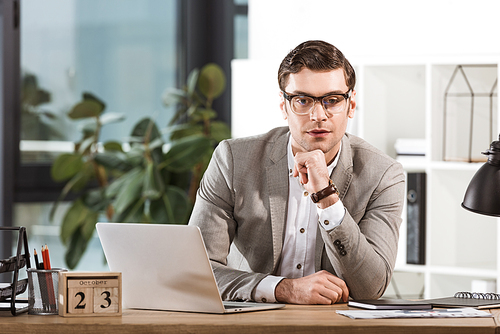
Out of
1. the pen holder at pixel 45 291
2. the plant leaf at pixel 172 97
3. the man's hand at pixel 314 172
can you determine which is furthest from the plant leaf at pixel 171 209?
the pen holder at pixel 45 291

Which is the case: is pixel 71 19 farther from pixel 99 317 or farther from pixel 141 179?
pixel 99 317

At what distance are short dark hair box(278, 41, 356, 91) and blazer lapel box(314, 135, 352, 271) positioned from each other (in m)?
0.22

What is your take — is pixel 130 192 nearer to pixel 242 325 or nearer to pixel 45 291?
pixel 45 291

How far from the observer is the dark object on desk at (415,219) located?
2.90m

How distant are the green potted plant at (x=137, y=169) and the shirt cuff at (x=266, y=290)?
1504 mm

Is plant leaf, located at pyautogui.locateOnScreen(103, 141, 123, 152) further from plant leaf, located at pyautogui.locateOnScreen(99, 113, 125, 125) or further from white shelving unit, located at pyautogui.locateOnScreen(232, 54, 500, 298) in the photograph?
white shelving unit, located at pyautogui.locateOnScreen(232, 54, 500, 298)

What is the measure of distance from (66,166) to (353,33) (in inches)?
64.2

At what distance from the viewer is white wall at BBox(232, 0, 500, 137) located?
305 centimetres

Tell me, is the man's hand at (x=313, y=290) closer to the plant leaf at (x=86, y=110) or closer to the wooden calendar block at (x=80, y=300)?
the wooden calendar block at (x=80, y=300)

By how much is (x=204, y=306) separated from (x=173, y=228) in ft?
0.64

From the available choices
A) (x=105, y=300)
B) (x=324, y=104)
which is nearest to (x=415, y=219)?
(x=324, y=104)

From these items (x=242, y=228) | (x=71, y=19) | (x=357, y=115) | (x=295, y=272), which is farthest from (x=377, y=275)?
(x=71, y=19)

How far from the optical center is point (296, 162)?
74.9 inches

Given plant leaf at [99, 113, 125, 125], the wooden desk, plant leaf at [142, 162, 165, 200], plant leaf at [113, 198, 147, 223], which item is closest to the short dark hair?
the wooden desk
